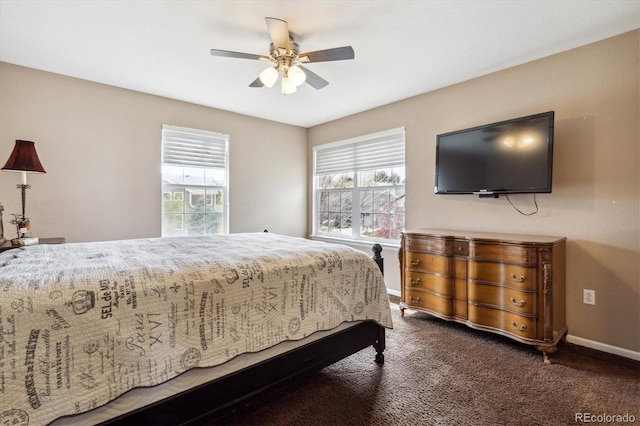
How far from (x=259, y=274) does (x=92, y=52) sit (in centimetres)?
263

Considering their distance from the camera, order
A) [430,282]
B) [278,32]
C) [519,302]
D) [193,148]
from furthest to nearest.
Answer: [193,148] < [430,282] < [519,302] < [278,32]

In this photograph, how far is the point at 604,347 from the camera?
2.44 metres

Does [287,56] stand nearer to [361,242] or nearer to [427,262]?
[427,262]

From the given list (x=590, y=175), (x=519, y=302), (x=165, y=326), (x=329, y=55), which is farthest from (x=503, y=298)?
(x=165, y=326)

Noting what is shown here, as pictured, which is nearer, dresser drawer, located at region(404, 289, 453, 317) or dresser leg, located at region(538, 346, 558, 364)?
dresser leg, located at region(538, 346, 558, 364)

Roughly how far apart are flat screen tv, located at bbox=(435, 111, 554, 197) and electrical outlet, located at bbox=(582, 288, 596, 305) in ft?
2.97

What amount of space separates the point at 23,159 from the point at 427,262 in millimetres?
3712

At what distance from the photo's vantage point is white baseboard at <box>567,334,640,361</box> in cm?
232

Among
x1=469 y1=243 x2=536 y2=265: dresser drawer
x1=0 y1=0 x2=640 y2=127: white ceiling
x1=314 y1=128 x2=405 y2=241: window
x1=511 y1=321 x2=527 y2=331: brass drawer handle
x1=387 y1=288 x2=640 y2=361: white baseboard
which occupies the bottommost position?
x1=387 y1=288 x2=640 y2=361: white baseboard

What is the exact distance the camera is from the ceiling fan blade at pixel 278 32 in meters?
2.00

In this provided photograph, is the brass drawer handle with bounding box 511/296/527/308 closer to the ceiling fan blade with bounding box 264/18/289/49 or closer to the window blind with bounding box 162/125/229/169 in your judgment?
the ceiling fan blade with bounding box 264/18/289/49

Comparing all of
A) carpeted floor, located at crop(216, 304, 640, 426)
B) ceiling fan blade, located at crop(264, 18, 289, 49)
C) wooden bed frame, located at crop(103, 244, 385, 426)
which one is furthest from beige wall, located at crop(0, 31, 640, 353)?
wooden bed frame, located at crop(103, 244, 385, 426)

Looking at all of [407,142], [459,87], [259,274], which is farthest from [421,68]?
[259,274]

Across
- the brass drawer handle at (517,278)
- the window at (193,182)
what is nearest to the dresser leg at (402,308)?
the brass drawer handle at (517,278)
